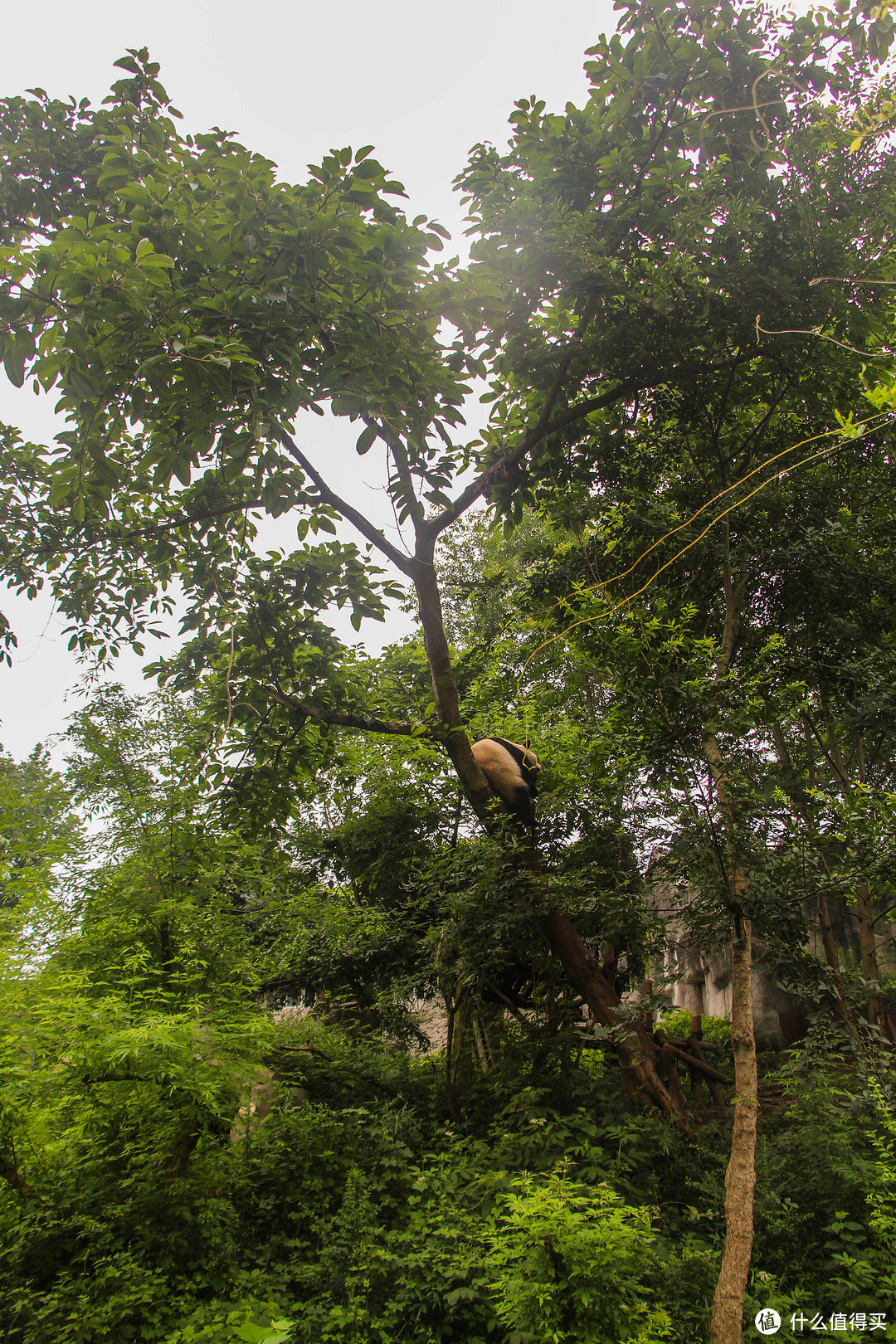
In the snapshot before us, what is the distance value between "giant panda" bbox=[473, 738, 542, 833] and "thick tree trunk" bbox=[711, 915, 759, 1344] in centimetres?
218

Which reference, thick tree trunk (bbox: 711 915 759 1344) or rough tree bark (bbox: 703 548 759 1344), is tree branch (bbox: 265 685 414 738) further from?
thick tree trunk (bbox: 711 915 759 1344)

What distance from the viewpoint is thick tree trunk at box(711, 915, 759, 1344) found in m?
2.53

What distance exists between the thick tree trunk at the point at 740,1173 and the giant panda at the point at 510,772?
2.18 m

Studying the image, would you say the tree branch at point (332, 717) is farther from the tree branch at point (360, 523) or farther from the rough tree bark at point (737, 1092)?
the rough tree bark at point (737, 1092)

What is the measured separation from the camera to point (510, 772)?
5.20 meters

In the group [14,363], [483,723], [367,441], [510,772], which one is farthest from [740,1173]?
[483,723]

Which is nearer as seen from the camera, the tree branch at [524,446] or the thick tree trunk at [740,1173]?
the thick tree trunk at [740,1173]

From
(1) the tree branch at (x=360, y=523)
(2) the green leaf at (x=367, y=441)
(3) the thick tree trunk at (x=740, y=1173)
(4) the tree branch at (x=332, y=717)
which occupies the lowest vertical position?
(3) the thick tree trunk at (x=740, y=1173)

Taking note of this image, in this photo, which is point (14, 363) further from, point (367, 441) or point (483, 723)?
point (483, 723)

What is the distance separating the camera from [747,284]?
Result: 437 centimetres

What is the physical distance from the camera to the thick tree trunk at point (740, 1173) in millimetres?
2531

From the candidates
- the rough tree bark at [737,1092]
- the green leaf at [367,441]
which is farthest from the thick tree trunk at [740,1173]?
the green leaf at [367,441]

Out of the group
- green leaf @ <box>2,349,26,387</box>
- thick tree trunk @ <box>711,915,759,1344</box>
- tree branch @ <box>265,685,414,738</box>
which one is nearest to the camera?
green leaf @ <box>2,349,26,387</box>

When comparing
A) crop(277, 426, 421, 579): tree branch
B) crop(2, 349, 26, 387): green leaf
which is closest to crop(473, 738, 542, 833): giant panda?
crop(277, 426, 421, 579): tree branch
